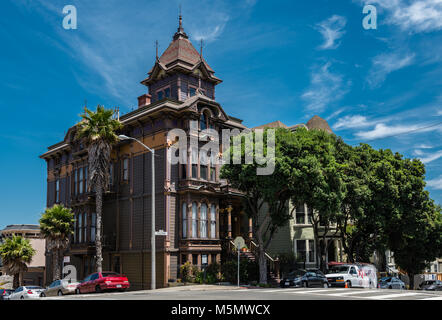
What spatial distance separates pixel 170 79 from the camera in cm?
4175

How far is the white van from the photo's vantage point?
29438mm

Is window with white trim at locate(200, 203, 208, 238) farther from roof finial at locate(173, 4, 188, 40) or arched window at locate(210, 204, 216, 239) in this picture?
roof finial at locate(173, 4, 188, 40)

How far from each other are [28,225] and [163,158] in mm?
54160

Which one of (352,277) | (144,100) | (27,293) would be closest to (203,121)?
(144,100)

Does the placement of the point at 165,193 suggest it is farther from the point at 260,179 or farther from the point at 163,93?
the point at 163,93

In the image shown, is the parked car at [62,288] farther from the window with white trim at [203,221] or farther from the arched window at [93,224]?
the window with white trim at [203,221]

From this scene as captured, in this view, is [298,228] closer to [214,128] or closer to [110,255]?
[214,128]

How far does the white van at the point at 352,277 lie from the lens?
2944cm

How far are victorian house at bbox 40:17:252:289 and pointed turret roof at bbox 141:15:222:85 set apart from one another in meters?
0.09

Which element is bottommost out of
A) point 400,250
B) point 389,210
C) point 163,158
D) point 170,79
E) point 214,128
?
point 400,250

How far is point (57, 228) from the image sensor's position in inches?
1559

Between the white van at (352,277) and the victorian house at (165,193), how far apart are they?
10.2 m

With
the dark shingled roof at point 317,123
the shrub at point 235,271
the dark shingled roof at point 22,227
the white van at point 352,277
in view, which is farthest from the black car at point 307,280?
the dark shingled roof at point 22,227
